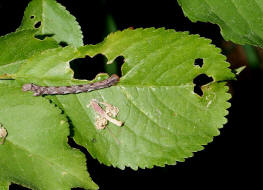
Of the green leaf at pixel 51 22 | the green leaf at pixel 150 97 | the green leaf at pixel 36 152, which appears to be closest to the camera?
the green leaf at pixel 36 152

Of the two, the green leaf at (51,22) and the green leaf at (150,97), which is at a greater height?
the green leaf at (51,22)

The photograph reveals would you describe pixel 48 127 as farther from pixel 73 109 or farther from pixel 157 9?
pixel 157 9

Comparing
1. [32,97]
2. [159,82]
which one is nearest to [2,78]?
[32,97]

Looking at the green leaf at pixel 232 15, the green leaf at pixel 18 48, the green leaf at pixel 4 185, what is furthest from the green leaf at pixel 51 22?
the green leaf at pixel 4 185

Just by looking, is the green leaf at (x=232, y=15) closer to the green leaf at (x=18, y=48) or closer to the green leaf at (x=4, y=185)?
the green leaf at (x=18, y=48)

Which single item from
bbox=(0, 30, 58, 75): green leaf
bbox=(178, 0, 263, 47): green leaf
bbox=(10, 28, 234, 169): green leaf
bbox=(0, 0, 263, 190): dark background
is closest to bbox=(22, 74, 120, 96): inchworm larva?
bbox=(10, 28, 234, 169): green leaf

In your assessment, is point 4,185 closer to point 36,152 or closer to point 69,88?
point 36,152

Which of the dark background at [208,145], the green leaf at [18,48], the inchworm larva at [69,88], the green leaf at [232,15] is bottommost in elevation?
the dark background at [208,145]
